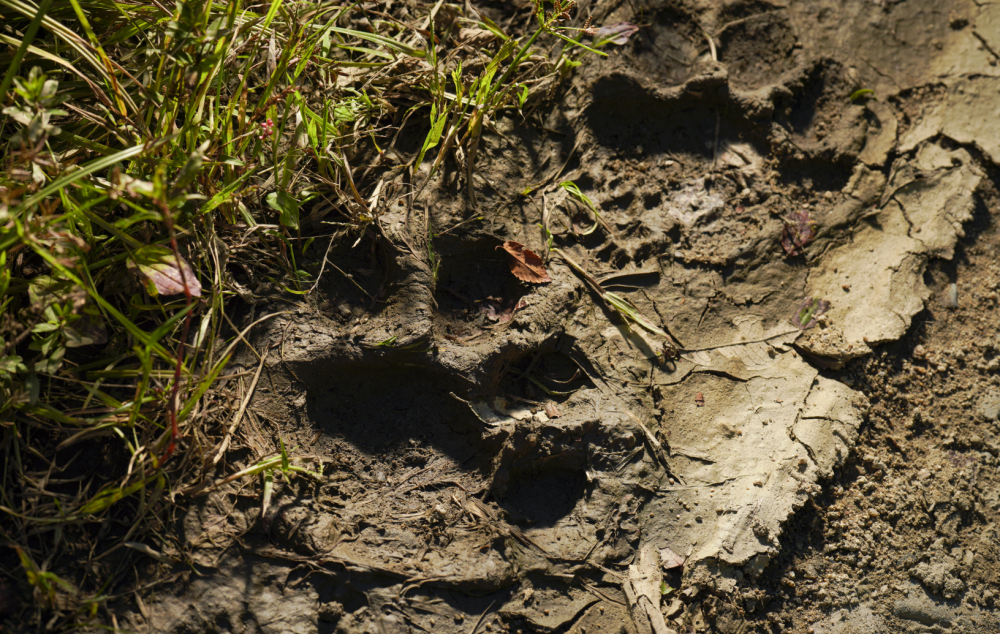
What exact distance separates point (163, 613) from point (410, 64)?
171cm

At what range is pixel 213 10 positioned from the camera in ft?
5.53

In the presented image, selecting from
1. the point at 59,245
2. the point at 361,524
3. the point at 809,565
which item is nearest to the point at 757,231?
the point at 809,565

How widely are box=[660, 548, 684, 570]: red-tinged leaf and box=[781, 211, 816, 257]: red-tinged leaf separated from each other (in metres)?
1.06

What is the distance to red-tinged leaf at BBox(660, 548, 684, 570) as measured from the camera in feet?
5.58

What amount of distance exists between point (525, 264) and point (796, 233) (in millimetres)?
955

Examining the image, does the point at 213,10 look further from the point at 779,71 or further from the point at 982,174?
the point at 982,174

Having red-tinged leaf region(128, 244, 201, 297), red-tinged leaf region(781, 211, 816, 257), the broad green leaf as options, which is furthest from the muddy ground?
red-tinged leaf region(128, 244, 201, 297)

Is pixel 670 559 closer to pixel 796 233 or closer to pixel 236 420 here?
pixel 796 233

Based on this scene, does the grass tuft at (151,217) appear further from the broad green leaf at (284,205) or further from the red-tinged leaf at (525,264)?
the red-tinged leaf at (525,264)

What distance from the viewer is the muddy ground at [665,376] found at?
1.65 metres

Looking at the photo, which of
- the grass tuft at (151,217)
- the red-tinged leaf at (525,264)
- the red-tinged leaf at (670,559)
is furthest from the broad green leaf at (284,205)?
the red-tinged leaf at (670,559)

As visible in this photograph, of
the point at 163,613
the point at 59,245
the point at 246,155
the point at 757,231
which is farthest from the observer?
the point at 757,231

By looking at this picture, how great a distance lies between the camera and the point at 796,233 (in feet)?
6.78

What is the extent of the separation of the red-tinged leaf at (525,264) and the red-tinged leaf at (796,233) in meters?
0.84
